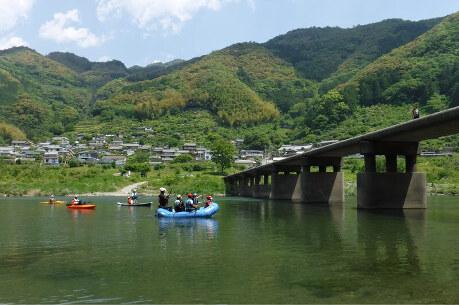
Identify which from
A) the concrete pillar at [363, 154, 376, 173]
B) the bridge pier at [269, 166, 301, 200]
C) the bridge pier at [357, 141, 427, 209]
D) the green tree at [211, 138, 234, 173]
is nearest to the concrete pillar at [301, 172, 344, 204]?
the bridge pier at [269, 166, 301, 200]

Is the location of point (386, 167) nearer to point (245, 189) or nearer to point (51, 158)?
point (245, 189)

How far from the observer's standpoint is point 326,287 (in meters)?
14.2

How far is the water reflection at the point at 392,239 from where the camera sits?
17.7 meters

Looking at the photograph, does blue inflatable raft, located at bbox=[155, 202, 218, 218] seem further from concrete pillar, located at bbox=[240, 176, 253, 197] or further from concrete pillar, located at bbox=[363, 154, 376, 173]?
concrete pillar, located at bbox=[240, 176, 253, 197]

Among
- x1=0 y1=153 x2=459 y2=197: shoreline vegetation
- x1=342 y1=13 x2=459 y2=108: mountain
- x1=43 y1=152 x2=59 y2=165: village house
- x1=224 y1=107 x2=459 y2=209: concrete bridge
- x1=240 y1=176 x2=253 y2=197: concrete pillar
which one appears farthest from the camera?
x1=43 y1=152 x2=59 y2=165: village house

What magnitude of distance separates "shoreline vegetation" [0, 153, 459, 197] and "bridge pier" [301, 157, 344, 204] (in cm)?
2995

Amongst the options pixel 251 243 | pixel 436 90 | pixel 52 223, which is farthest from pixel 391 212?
pixel 436 90

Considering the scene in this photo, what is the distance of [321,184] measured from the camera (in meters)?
65.9

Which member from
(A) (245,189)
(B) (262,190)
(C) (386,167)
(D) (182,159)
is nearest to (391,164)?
(C) (386,167)

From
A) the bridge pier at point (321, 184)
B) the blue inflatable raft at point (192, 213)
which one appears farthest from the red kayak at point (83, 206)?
the bridge pier at point (321, 184)

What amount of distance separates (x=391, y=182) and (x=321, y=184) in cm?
2076

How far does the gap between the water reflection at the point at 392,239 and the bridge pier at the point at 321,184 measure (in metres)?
21.9

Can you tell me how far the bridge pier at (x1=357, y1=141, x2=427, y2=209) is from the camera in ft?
148

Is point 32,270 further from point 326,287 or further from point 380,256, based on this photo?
point 380,256
